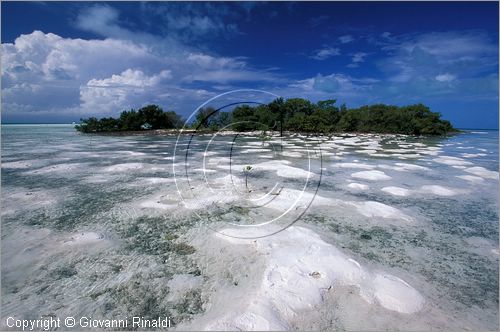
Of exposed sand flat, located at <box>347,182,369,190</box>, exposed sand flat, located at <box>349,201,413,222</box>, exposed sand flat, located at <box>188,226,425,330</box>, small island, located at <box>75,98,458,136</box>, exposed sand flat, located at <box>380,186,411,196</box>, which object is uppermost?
small island, located at <box>75,98,458,136</box>

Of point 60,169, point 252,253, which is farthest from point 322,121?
point 252,253

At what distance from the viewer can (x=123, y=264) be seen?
3.93 metres

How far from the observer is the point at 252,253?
14.0 ft

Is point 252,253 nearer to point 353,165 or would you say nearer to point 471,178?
point 353,165

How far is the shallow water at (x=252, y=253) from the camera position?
306cm

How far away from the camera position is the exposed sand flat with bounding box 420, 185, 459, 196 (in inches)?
305

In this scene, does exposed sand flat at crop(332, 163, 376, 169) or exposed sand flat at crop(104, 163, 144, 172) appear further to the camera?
exposed sand flat at crop(332, 163, 376, 169)

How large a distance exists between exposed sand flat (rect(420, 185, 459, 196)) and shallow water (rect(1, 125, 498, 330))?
0.08 meters

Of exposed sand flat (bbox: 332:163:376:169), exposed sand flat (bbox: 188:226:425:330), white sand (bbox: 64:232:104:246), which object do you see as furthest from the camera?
exposed sand flat (bbox: 332:163:376:169)

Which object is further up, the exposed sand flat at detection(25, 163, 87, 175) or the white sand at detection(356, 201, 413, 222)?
the exposed sand flat at detection(25, 163, 87, 175)

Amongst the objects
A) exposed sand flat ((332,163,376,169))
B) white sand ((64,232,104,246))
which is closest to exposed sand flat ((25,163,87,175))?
white sand ((64,232,104,246))

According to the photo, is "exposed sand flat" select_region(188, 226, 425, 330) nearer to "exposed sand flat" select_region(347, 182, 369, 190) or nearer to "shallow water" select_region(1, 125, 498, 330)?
"shallow water" select_region(1, 125, 498, 330)

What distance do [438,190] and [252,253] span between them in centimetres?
680

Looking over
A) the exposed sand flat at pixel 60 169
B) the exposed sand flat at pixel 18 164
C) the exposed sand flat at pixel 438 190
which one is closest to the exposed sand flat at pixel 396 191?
the exposed sand flat at pixel 438 190
